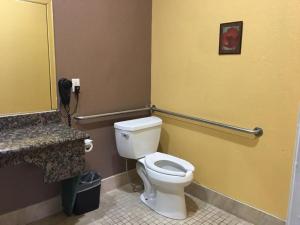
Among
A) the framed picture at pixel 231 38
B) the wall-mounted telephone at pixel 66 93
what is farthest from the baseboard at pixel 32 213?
the framed picture at pixel 231 38

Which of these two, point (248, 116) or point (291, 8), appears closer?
point (291, 8)

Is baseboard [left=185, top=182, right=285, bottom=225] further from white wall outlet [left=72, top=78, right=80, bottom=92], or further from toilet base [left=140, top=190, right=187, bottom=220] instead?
white wall outlet [left=72, top=78, right=80, bottom=92]

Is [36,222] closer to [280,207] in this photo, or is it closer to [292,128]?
[280,207]

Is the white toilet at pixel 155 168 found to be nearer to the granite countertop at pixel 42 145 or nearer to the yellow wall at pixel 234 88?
the yellow wall at pixel 234 88

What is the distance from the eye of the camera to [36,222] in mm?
2143

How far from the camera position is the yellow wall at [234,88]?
1852 millimetres

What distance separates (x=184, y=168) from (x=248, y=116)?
67 cm

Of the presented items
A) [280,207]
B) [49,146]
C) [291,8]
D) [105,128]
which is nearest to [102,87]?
[105,128]

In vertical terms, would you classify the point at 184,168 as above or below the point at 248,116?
below

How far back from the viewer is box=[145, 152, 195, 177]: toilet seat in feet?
7.14

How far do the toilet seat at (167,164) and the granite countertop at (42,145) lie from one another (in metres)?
0.61

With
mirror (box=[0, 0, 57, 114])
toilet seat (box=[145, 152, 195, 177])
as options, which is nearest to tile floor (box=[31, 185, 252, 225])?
toilet seat (box=[145, 152, 195, 177])

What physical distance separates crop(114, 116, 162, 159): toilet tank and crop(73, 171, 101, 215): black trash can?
37cm

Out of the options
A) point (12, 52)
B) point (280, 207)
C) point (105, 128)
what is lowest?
point (280, 207)
